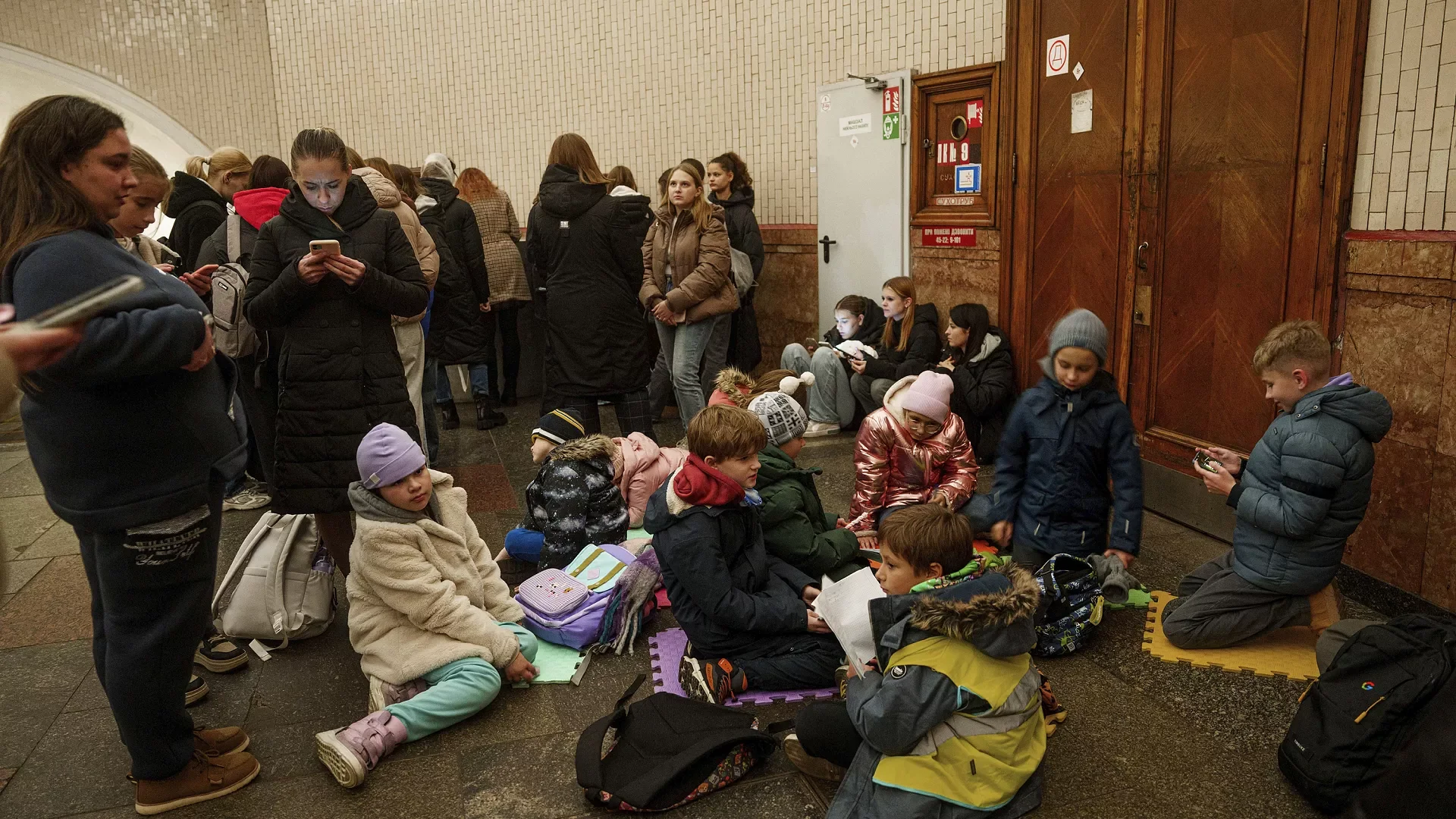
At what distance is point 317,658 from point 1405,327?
4.43m

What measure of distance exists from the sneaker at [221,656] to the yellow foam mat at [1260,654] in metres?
3.43

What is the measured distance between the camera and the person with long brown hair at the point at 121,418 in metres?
2.63

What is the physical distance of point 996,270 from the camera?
6891 mm

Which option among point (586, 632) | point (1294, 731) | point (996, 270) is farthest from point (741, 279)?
point (1294, 731)

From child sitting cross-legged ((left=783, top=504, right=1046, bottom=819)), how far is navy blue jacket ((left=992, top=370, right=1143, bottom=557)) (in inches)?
62.6

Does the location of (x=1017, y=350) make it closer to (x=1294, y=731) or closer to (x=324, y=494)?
(x=1294, y=731)

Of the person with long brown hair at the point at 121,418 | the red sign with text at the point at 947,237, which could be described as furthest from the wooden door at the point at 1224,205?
the person with long brown hair at the point at 121,418

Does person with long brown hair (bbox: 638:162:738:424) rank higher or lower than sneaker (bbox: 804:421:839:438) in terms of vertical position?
higher

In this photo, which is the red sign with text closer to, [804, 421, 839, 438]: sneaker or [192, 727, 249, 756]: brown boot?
[804, 421, 839, 438]: sneaker

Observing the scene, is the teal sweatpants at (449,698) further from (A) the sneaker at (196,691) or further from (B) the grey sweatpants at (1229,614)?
(B) the grey sweatpants at (1229,614)

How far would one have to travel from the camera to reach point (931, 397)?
4.76 m

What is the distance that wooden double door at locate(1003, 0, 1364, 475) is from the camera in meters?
4.53

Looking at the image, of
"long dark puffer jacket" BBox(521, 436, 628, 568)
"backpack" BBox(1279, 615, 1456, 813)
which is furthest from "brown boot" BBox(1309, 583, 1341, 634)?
"long dark puffer jacket" BBox(521, 436, 628, 568)

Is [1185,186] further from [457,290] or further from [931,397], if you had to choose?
[457,290]
